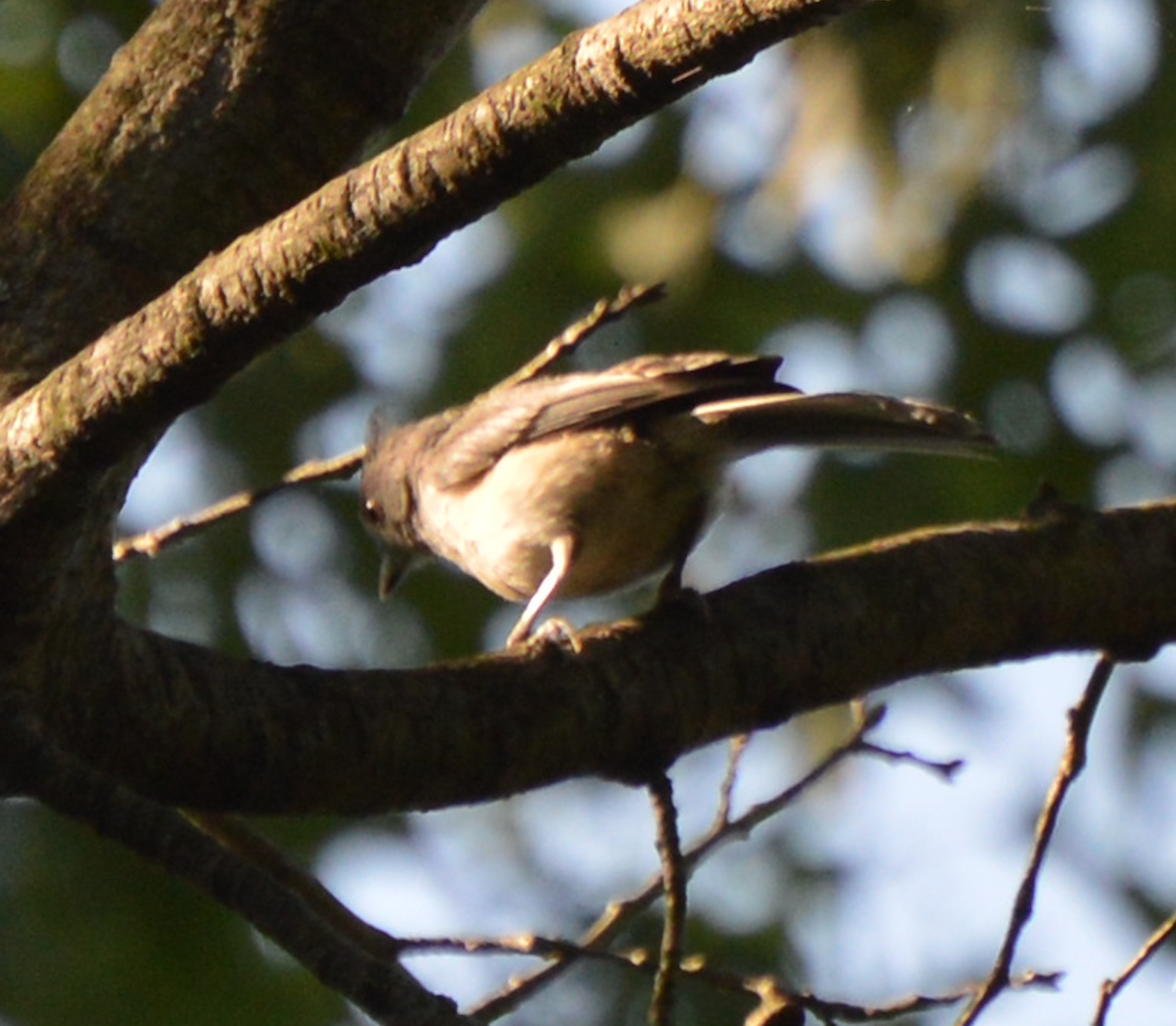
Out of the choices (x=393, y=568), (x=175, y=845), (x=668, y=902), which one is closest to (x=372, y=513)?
(x=393, y=568)

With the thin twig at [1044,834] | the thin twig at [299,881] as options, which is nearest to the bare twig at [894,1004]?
the thin twig at [1044,834]

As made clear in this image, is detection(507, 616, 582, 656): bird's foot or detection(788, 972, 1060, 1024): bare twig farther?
detection(507, 616, 582, 656): bird's foot

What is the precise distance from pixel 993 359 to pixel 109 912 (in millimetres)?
2737

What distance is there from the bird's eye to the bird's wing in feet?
1.39

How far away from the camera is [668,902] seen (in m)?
2.48

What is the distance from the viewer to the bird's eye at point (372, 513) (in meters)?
4.92

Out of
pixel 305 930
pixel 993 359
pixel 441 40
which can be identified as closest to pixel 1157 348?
pixel 993 359

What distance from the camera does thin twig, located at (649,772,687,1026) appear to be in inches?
94.2

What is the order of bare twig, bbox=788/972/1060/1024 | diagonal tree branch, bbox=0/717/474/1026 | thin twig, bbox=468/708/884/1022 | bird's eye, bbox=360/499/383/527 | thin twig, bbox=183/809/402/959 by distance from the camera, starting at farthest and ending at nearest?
bird's eye, bbox=360/499/383/527 → thin twig, bbox=468/708/884/1022 → thin twig, bbox=183/809/402/959 → bare twig, bbox=788/972/1060/1024 → diagonal tree branch, bbox=0/717/474/1026

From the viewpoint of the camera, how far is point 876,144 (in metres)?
5.33

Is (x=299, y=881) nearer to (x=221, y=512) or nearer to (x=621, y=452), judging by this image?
(x=221, y=512)

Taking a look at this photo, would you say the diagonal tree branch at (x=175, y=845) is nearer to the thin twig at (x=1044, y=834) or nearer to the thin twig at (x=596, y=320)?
the thin twig at (x=1044, y=834)

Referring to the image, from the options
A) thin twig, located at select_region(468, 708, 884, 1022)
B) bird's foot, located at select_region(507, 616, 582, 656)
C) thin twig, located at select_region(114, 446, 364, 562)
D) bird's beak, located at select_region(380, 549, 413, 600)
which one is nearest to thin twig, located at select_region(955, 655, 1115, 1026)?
thin twig, located at select_region(468, 708, 884, 1022)

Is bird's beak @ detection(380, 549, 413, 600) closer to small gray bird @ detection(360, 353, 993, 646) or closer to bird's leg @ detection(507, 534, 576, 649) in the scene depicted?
small gray bird @ detection(360, 353, 993, 646)
